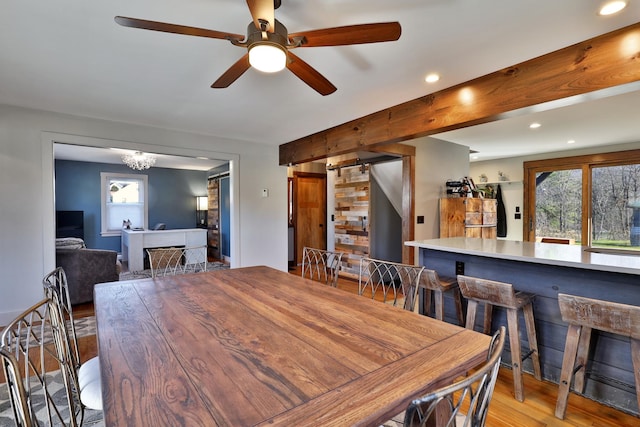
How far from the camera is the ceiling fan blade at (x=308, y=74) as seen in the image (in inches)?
66.1

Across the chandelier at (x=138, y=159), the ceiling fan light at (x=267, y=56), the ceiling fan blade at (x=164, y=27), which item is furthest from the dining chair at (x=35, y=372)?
the chandelier at (x=138, y=159)

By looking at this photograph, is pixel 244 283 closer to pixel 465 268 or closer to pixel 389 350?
pixel 389 350

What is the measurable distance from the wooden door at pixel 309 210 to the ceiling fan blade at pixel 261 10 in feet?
16.6

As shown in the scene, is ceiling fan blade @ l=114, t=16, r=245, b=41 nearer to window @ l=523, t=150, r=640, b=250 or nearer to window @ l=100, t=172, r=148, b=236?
window @ l=523, t=150, r=640, b=250

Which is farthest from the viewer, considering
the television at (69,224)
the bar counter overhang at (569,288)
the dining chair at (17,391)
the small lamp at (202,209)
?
the small lamp at (202,209)

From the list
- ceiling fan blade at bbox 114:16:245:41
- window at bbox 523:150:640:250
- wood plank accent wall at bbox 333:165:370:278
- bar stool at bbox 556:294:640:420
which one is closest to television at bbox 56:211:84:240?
wood plank accent wall at bbox 333:165:370:278

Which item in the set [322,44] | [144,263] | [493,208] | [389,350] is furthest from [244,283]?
[144,263]

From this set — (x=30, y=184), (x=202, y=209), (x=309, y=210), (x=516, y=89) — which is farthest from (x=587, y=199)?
(x=202, y=209)

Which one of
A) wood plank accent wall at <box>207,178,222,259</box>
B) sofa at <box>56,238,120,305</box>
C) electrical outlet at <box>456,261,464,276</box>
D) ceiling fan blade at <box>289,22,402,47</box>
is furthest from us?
wood plank accent wall at <box>207,178,222,259</box>

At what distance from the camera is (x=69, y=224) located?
21.5 ft

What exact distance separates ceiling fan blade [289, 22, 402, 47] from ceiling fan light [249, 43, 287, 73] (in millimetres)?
93

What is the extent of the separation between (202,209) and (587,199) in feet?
26.7

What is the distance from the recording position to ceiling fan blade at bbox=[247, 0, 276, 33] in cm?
127

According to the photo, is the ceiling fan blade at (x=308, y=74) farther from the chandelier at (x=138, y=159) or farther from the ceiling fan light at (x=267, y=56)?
the chandelier at (x=138, y=159)
